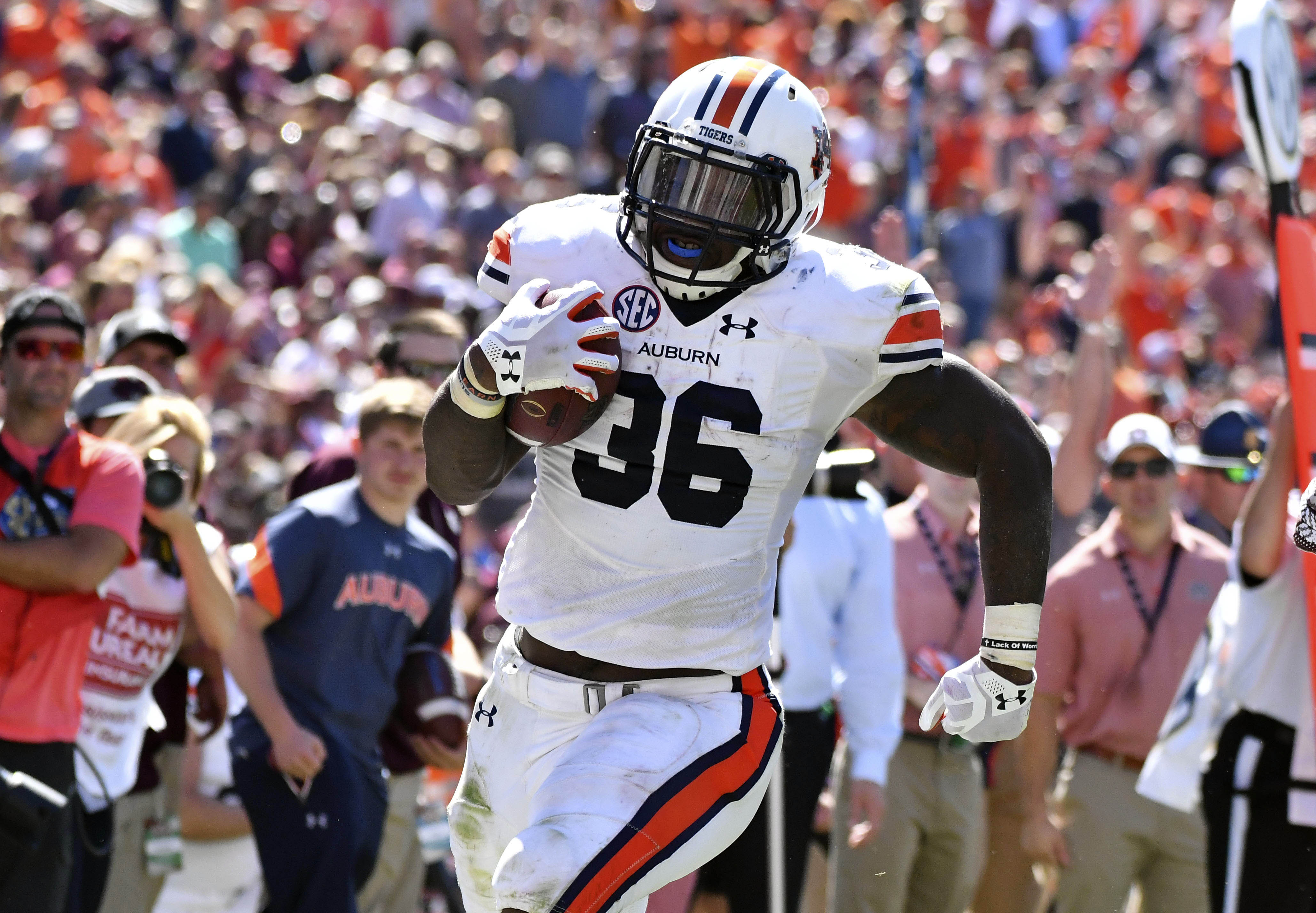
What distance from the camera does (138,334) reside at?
5816 mm

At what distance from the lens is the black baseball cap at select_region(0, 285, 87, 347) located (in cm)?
463

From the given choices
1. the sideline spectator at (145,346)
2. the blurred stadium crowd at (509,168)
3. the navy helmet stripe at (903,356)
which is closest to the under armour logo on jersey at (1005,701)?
the navy helmet stripe at (903,356)

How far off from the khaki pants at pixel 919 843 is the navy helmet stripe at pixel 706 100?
2.84 metres

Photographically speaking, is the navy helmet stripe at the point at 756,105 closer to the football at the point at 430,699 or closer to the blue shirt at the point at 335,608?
the blue shirt at the point at 335,608

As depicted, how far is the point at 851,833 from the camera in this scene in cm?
538

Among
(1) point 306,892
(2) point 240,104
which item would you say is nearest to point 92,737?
(1) point 306,892

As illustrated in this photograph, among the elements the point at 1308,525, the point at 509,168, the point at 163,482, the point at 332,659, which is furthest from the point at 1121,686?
the point at 509,168

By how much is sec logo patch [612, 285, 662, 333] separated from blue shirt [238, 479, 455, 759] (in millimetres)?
1928

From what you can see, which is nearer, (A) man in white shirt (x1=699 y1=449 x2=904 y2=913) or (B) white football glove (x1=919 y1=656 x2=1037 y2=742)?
(B) white football glove (x1=919 y1=656 x2=1037 y2=742)

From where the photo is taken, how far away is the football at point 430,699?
5.04 meters

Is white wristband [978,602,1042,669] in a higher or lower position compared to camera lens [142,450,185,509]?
higher

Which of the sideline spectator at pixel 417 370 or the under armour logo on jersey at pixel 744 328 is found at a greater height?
the under armour logo on jersey at pixel 744 328

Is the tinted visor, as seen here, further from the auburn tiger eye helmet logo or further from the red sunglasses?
the red sunglasses

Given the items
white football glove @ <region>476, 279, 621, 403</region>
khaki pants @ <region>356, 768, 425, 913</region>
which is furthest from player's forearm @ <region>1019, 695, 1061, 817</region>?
white football glove @ <region>476, 279, 621, 403</region>
